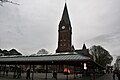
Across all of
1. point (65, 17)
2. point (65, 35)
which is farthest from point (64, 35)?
point (65, 17)

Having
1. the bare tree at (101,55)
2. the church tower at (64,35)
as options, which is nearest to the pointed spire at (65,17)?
the church tower at (64,35)

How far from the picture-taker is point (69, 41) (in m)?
72.1

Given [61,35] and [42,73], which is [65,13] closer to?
[61,35]

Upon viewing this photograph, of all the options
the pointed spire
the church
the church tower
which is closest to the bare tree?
the church

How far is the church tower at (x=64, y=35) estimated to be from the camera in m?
72.0

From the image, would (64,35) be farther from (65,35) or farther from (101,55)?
(101,55)

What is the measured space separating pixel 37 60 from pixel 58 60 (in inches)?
147

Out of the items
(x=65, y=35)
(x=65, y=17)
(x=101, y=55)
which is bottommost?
(x=101, y=55)

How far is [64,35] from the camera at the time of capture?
73562 mm

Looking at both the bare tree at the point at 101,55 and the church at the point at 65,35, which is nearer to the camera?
the church at the point at 65,35

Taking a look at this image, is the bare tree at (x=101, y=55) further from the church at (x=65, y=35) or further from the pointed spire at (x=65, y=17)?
the pointed spire at (x=65, y=17)

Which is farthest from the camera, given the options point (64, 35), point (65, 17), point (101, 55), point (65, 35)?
point (65, 17)

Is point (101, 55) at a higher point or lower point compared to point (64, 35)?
lower

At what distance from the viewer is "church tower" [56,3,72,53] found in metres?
72.0
